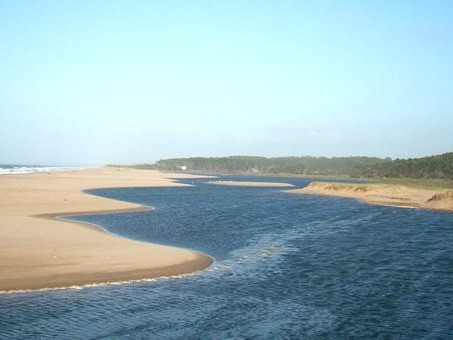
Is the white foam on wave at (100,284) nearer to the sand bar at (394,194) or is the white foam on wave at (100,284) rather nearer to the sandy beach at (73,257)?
the sandy beach at (73,257)

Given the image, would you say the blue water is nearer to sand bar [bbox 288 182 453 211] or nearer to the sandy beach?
the sandy beach

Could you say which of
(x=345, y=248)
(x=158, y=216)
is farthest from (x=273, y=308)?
(x=158, y=216)

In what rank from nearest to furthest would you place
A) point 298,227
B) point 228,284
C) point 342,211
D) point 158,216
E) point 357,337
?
point 357,337, point 228,284, point 298,227, point 158,216, point 342,211

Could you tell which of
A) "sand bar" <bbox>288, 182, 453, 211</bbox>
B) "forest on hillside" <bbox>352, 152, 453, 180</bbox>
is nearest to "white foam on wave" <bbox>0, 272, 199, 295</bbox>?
"sand bar" <bbox>288, 182, 453, 211</bbox>

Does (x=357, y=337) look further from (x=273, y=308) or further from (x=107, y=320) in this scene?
(x=107, y=320)

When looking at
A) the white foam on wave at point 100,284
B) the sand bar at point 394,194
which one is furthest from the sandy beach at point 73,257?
the sand bar at point 394,194

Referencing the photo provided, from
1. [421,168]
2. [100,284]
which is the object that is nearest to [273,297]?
[100,284]
